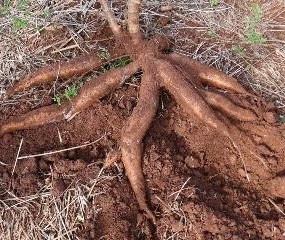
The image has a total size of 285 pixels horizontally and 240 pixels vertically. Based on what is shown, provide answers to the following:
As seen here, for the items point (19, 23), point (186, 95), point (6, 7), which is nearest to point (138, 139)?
point (186, 95)

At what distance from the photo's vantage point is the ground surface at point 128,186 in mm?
2170

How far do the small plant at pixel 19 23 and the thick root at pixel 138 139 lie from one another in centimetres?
85

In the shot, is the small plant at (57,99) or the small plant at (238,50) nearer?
the small plant at (57,99)

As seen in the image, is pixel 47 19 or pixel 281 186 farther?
pixel 47 19

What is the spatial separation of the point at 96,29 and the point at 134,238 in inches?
49.5

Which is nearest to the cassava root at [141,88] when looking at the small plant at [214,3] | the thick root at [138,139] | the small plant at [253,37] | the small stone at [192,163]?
the thick root at [138,139]

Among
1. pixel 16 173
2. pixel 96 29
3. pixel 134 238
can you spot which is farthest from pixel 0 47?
pixel 134 238

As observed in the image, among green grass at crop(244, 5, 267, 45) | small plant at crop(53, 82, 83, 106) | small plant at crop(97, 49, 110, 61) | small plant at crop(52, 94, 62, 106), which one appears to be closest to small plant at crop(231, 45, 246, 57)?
green grass at crop(244, 5, 267, 45)

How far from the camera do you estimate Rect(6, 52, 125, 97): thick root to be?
2553 millimetres

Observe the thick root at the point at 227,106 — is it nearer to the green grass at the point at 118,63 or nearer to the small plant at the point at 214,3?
the green grass at the point at 118,63

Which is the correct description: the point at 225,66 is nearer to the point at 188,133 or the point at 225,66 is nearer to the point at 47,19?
the point at 188,133

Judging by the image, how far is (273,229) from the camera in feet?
7.10

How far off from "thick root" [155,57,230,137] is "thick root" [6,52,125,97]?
0.94 feet

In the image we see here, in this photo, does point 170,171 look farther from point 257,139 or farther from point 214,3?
point 214,3
